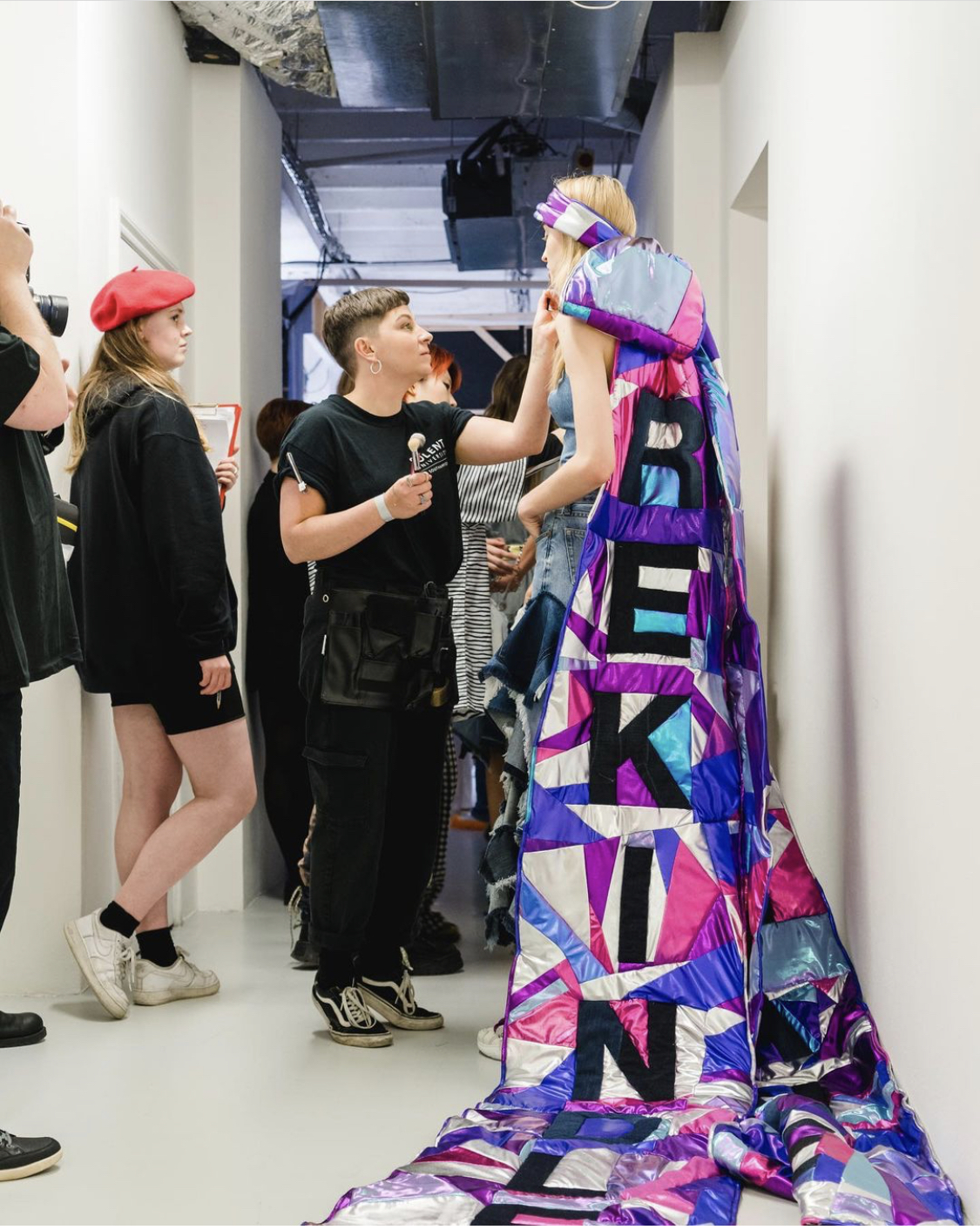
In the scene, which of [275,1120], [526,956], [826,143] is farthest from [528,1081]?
[826,143]

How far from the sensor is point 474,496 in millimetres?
3607

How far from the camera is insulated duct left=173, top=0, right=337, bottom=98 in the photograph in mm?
4328

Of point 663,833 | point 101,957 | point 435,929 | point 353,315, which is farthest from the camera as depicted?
point 435,929

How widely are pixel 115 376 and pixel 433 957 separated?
1.68 metres

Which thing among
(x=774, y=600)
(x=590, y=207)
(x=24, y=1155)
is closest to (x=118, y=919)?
(x=24, y=1155)

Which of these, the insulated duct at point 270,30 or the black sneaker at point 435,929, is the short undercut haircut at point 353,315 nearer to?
the black sneaker at point 435,929

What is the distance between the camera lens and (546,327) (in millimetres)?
2746

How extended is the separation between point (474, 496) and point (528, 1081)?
5.46 ft

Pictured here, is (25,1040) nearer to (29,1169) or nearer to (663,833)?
(29,1169)

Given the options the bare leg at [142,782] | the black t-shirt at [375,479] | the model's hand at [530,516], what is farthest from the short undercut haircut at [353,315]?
the bare leg at [142,782]

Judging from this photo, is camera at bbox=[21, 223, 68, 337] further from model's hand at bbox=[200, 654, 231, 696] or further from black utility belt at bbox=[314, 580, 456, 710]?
model's hand at bbox=[200, 654, 231, 696]

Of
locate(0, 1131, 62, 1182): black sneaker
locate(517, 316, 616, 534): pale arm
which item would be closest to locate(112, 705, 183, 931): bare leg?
locate(0, 1131, 62, 1182): black sneaker

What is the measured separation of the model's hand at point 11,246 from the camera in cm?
209

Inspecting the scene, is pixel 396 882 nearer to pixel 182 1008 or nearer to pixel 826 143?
pixel 182 1008
